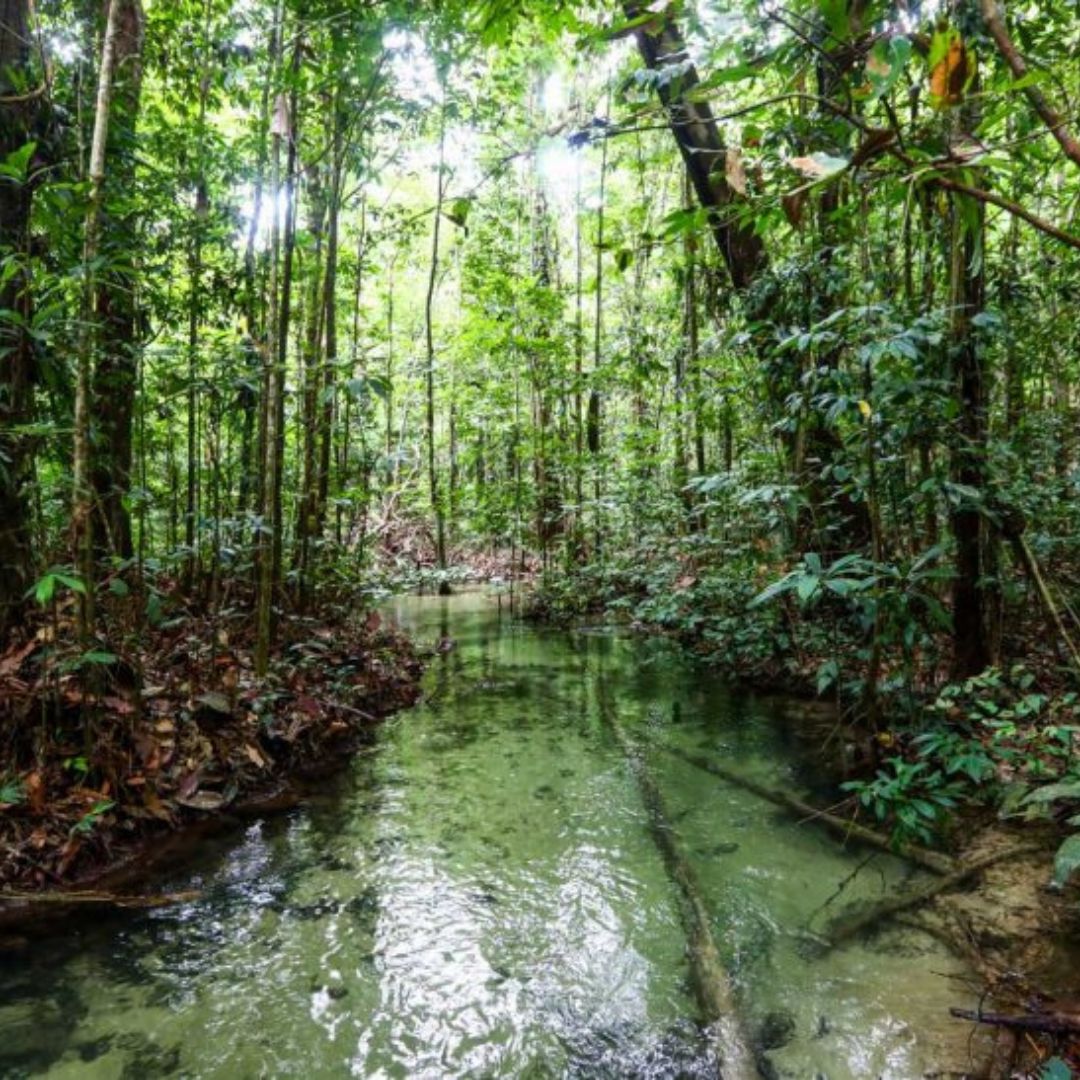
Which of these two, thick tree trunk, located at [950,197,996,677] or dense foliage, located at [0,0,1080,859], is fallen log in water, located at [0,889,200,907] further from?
thick tree trunk, located at [950,197,996,677]

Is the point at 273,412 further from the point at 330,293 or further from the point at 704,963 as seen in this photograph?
the point at 704,963

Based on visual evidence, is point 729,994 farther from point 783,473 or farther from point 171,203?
point 171,203

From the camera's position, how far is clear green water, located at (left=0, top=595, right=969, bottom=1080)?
243cm

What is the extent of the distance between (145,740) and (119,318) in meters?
2.63

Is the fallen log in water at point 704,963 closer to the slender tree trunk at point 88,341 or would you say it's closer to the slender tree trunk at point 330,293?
the slender tree trunk at point 88,341

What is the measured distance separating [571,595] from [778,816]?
6802mm

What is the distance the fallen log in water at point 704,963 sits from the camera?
2377 millimetres

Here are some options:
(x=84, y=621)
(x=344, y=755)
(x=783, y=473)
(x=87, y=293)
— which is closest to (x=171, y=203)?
(x=87, y=293)

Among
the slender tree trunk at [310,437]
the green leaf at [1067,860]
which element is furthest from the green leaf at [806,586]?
the slender tree trunk at [310,437]

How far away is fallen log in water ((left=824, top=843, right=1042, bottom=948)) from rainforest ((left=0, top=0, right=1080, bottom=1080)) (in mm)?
17

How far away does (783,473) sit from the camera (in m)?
5.37

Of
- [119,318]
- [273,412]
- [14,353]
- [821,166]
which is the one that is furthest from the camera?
[273,412]

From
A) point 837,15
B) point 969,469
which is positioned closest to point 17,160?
point 837,15

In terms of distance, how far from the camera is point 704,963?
286cm
